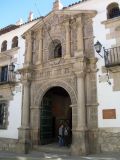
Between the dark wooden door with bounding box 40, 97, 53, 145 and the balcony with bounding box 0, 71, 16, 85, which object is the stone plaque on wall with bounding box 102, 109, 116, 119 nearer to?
the dark wooden door with bounding box 40, 97, 53, 145

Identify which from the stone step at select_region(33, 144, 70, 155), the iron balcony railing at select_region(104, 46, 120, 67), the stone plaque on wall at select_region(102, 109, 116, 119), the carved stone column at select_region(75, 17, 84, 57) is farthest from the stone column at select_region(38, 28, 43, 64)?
the stone plaque on wall at select_region(102, 109, 116, 119)

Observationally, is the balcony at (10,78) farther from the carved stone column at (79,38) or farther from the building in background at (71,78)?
the carved stone column at (79,38)

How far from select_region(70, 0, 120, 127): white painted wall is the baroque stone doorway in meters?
3.72

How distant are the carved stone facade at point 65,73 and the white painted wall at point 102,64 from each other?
10.1 inches

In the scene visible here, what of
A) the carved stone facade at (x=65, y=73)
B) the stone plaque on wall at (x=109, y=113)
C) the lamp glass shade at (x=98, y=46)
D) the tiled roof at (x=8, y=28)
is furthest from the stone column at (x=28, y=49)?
the stone plaque on wall at (x=109, y=113)

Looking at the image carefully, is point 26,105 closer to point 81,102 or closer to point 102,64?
point 81,102

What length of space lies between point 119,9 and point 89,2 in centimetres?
172

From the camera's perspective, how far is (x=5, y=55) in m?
15.7

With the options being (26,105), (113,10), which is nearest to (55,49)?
(26,105)

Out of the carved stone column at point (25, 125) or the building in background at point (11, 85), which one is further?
the building in background at point (11, 85)

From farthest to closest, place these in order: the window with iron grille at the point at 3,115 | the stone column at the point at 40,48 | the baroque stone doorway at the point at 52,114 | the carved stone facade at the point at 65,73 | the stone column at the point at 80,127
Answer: the window with iron grille at the point at 3,115 → the stone column at the point at 40,48 → the baroque stone doorway at the point at 52,114 → the carved stone facade at the point at 65,73 → the stone column at the point at 80,127

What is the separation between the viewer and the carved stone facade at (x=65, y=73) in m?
11.1

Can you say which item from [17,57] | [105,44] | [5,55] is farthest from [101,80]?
[5,55]

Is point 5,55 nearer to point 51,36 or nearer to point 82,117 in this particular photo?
point 51,36
